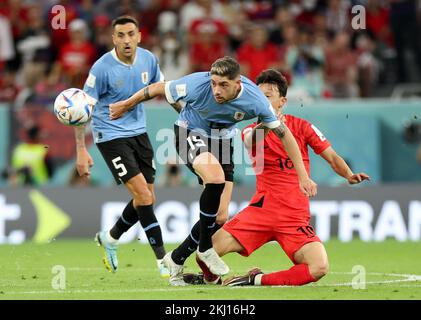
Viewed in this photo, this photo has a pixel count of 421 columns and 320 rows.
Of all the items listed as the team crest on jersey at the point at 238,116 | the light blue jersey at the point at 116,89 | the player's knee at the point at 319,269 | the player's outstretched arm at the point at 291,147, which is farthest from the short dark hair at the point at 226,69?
the light blue jersey at the point at 116,89

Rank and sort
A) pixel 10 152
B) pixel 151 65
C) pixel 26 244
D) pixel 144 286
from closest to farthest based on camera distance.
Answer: pixel 144 286, pixel 151 65, pixel 26 244, pixel 10 152

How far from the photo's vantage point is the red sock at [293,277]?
32.9 ft

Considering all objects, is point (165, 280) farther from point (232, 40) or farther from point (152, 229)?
A: point (232, 40)

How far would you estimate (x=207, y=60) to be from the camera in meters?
18.7

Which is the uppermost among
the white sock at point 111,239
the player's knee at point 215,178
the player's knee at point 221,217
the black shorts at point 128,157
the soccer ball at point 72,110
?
the soccer ball at point 72,110

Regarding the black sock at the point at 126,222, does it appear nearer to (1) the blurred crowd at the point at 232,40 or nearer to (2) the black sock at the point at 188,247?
(2) the black sock at the point at 188,247

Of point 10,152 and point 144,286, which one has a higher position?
point 10,152

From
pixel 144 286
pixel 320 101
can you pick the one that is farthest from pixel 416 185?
pixel 144 286

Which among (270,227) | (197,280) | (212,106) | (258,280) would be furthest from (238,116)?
(197,280)

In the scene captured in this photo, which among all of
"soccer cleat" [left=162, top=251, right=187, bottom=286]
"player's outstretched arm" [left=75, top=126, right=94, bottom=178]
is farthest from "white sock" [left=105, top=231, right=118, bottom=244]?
"soccer cleat" [left=162, top=251, right=187, bottom=286]

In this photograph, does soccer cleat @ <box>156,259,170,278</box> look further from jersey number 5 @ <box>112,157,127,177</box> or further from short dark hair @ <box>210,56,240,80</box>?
short dark hair @ <box>210,56,240,80</box>

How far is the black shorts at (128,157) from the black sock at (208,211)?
1.48 metres

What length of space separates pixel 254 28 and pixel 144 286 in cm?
931

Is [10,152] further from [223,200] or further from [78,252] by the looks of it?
[223,200]
